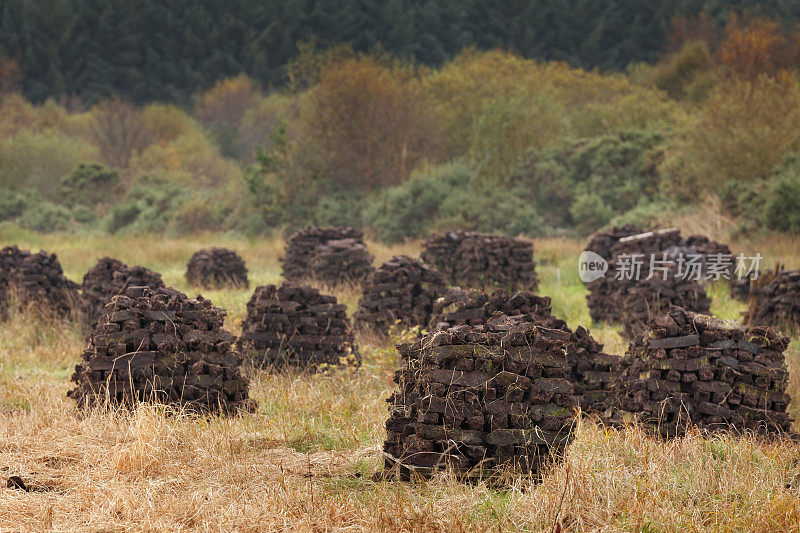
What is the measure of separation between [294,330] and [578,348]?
3329 mm

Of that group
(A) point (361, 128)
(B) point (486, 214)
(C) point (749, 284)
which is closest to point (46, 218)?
(A) point (361, 128)

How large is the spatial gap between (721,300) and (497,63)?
30.1 meters

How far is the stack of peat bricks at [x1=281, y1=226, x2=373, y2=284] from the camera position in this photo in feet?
50.3

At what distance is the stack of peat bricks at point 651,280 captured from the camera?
11.2 metres

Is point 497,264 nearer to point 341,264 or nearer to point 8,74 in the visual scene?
point 341,264

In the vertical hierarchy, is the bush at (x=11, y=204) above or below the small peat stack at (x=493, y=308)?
above

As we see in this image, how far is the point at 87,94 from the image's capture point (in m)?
57.3

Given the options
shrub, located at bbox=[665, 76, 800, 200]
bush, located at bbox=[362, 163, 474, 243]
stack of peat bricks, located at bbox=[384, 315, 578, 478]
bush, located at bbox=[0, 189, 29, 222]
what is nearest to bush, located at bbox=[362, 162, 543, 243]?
bush, located at bbox=[362, 163, 474, 243]

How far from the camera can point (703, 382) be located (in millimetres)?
6574

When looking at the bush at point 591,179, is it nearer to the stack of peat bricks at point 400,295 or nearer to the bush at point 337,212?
the bush at point 337,212

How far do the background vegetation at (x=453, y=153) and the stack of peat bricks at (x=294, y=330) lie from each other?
14636 mm

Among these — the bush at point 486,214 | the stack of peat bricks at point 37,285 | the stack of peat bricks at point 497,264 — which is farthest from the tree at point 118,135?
the stack of peat bricks at point 497,264

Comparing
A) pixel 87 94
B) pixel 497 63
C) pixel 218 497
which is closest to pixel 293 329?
pixel 218 497

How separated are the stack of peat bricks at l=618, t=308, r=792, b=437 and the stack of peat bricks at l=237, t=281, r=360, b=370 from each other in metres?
3.43
